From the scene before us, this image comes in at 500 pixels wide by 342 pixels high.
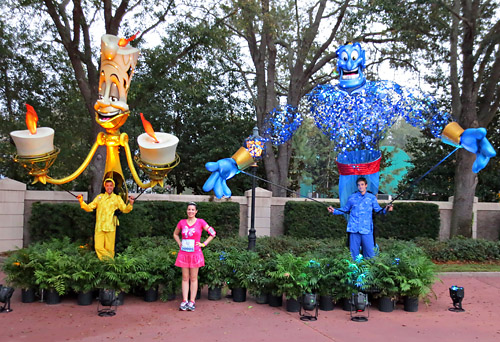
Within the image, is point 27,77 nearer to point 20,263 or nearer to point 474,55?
point 20,263

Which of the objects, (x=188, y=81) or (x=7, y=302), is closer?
(x=7, y=302)

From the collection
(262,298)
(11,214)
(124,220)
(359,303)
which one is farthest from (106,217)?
(11,214)

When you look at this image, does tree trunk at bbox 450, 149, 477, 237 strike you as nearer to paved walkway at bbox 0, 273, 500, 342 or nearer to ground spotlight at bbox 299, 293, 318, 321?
paved walkway at bbox 0, 273, 500, 342

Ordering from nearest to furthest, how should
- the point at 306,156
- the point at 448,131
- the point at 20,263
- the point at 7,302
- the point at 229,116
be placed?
the point at 7,302 < the point at 20,263 < the point at 448,131 < the point at 229,116 < the point at 306,156

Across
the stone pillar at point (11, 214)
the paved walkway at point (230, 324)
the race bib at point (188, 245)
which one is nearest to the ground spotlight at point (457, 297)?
the paved walkway at point (230, 324)

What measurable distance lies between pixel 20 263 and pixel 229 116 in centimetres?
1541

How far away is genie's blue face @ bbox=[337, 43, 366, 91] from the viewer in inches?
319

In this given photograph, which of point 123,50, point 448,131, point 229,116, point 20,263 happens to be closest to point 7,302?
point 20,263

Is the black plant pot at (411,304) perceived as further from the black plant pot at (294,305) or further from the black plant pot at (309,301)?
the black plant pot at (294,305)

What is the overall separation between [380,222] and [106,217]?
10.1 meters

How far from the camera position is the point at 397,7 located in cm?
1286

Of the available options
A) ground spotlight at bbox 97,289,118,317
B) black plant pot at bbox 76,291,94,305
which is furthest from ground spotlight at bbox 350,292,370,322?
black plant pot at bbox 76,291,94,305

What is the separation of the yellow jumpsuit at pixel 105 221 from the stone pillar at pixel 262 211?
7310mm

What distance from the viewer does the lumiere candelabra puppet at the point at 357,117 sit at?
809 cm
